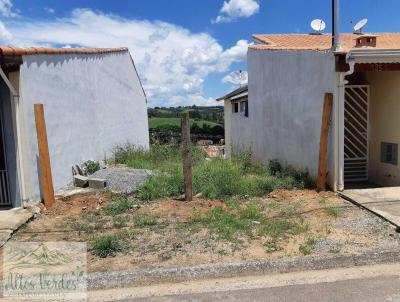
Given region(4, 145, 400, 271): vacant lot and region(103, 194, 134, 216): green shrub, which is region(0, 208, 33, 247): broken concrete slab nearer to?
region(4, 145, 400, 271): vacant lot

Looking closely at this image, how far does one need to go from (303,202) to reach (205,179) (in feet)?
7.46

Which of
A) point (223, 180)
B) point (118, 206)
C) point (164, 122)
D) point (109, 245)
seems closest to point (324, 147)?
point (223, 180)

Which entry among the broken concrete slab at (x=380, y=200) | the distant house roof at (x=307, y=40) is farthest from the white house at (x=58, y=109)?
the broken concrete slab at (x=380, y=200)

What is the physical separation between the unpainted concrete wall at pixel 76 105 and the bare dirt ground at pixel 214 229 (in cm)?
173

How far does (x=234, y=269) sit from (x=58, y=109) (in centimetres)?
657

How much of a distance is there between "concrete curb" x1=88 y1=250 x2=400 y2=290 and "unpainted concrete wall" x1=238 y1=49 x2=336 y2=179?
3.73 meters

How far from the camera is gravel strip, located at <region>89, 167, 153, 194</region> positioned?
9266 mm

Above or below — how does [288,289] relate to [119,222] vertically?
below

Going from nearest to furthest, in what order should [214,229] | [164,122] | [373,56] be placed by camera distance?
[214,229], [373,56], [164,122]

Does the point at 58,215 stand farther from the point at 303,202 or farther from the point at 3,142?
the point at 303,202

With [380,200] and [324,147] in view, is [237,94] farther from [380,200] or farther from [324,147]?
[380,200]

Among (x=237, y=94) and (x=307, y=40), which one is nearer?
(x=307, y=40)

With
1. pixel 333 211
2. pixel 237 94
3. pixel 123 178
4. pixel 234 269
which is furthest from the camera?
pixel 237 94

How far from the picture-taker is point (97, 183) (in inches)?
378
